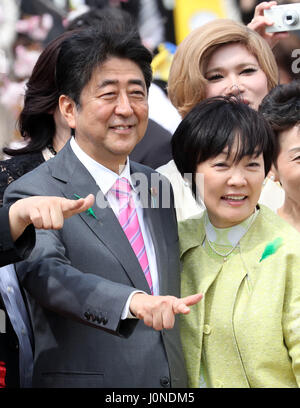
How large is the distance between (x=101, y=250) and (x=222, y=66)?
130cm

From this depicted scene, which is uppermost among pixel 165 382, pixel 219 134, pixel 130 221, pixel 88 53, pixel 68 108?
pixel 88 53

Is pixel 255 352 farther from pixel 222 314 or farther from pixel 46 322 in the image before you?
pixel 46 322

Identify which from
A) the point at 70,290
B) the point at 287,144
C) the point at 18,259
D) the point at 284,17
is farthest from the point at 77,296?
the point at 284,17

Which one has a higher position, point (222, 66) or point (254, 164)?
point (222, 66)

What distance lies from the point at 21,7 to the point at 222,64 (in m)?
2.16

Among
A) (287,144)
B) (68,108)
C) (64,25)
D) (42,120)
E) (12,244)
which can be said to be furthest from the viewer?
(64,25)

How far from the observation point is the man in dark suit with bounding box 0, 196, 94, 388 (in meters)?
1.96

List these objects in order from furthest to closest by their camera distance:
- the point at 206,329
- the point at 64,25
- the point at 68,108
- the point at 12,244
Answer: the point at 64,25
the point at 68,108
the point at 206,329
the point at 12,244

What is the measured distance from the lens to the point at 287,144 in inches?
106

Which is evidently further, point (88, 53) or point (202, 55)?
point (202, 55)

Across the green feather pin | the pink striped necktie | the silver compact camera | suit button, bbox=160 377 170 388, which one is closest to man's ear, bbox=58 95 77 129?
the pink striped necktie

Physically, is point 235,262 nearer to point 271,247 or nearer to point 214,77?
point 271,247

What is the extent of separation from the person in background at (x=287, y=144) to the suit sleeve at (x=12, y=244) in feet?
3.43

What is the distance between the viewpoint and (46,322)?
225 centimetres
